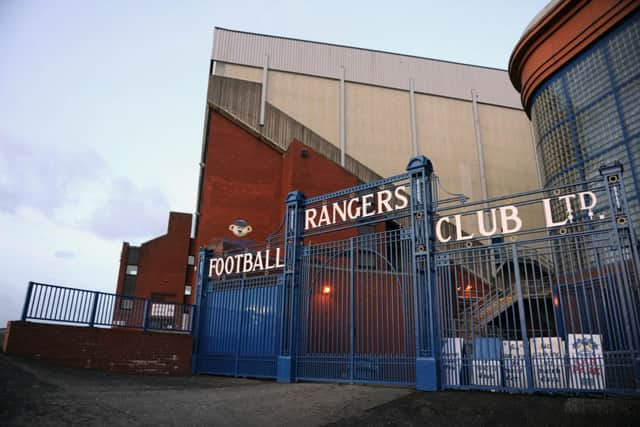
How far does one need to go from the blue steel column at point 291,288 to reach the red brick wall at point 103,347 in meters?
3.79

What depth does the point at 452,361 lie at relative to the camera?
890cm

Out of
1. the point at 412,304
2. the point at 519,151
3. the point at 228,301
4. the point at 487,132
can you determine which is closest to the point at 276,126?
the point at 228,301

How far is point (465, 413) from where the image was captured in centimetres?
673

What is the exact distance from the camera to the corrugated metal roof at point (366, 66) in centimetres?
3356

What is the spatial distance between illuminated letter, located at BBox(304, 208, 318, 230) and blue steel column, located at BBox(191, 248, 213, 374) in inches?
166

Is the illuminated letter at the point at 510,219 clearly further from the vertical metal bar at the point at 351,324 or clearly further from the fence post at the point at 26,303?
the fence post at the point at 26,303

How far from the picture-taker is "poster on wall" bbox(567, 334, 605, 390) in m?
7.39

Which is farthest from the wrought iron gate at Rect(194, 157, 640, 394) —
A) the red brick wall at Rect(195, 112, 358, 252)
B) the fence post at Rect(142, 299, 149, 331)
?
the red brick wall at Rect(195, 112, 358, 252)

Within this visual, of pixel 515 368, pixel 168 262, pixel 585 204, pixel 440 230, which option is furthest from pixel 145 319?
pixel 168 262

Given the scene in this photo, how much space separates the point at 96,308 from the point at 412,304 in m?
8.22

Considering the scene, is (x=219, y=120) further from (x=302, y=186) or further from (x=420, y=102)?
(x=420, y=102)

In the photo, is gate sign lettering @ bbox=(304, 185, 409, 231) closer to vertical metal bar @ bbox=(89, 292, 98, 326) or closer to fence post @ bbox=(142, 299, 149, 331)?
fence post @ bbox=(142, 299, 149, 331)

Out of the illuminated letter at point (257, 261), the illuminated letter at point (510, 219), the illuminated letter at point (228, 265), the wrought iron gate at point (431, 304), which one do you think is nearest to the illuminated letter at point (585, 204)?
the wrought iron gate at point (431, 304)

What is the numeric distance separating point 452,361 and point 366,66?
31676mm
